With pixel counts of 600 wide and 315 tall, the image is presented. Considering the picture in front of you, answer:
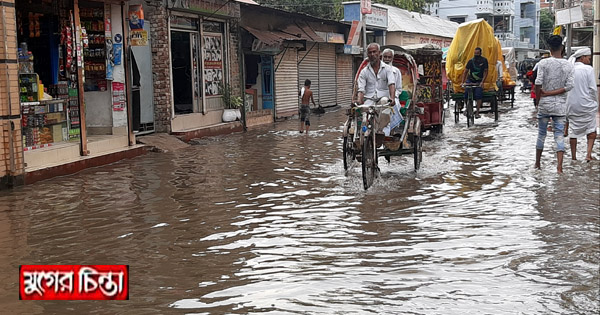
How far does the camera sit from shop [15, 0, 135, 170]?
11.4 meters

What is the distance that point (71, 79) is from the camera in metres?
12.8

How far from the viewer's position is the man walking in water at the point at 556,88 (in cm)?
991

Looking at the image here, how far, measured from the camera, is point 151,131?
55.7 feet

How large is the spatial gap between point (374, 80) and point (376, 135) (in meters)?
0.85

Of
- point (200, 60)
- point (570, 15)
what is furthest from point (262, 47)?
point (570, 15)

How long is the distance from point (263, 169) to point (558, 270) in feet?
22.9

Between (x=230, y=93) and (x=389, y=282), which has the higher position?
(x=230, y=93)

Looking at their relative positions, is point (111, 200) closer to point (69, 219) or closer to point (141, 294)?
point (69, 219)

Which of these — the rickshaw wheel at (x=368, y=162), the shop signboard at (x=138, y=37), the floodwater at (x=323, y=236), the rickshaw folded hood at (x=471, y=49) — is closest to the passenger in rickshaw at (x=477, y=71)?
the rickshaw folded hood at (x=471, y=49)

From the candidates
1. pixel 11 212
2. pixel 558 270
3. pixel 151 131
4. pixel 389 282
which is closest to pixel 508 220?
pixel 558 270

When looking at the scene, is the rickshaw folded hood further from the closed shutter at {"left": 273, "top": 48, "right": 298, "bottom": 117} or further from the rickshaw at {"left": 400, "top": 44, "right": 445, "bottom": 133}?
the closed shutter at {"left": 273, "top": 48, "right": 298, "bottom": 117}

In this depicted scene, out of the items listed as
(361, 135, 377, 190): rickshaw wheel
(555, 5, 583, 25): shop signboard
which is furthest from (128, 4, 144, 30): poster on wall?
(555, 5, 583, 25): shop signboard

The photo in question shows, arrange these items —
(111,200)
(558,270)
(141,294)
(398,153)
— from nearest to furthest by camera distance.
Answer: (141,294) < (558,270) < (111,200) < (398,153)

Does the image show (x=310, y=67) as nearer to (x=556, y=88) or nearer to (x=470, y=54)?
(x=470, y=54)
